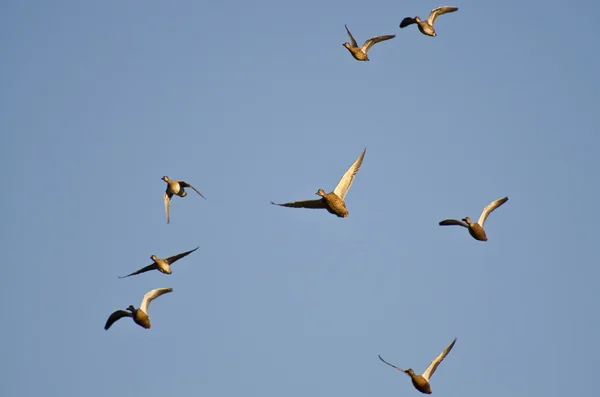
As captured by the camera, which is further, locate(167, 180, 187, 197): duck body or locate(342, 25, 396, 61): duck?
locate(342, 25, 396, 61): duck

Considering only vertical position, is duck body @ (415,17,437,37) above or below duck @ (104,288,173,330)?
above

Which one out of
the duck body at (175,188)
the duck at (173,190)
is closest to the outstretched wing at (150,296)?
the duck at (173,190)

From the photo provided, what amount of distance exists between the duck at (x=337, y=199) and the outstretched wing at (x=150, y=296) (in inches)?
311

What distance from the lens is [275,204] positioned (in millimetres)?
32625

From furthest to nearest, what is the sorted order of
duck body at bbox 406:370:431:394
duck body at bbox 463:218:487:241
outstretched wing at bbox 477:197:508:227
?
outstretched wing at bbox 477:197:508:227
duck body at bbox 463:218:487:241
duck body at bbox 406:370:431:394

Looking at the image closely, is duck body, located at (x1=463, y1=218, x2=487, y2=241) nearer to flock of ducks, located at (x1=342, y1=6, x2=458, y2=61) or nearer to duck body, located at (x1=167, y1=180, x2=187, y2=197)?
flock of ducks, located at (x1=342, y1=6, x2=458, y2=61)

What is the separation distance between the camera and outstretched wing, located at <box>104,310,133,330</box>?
126 feet

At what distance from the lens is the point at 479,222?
39.9 meters

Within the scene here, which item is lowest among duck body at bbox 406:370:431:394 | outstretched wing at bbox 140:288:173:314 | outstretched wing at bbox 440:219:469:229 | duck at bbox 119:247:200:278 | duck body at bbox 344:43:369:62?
duck body at bbox 406:370:431:394

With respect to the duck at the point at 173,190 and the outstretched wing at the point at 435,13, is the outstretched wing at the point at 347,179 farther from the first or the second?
the outstretched wing at the point at 435,13

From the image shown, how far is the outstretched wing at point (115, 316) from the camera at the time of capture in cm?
3853

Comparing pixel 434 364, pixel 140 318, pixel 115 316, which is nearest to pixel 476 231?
pixel 434 364

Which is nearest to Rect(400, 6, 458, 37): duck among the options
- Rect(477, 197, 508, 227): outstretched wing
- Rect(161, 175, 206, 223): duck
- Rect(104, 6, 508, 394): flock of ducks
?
Rect(104, 6, 508, 394): flock of ducks

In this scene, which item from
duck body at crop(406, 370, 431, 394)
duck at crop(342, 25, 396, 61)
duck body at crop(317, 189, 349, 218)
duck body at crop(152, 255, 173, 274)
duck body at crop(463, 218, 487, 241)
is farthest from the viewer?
duck at crop(342, 25, 396, 61)
